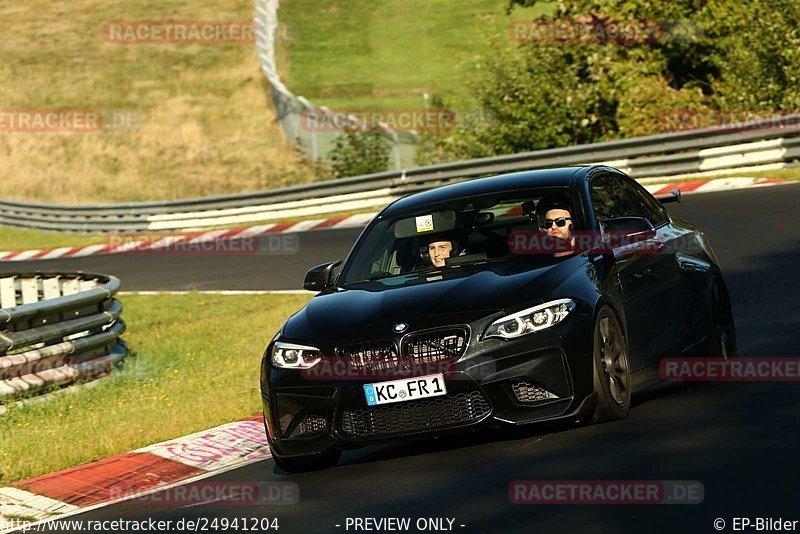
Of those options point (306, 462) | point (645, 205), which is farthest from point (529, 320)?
point (645, 205)

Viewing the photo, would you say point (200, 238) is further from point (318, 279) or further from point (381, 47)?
point (381, 47)

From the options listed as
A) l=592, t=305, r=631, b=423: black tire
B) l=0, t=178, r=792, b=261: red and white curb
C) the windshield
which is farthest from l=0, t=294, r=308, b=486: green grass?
l=0, t=178, r=792, b=261: red and white curb

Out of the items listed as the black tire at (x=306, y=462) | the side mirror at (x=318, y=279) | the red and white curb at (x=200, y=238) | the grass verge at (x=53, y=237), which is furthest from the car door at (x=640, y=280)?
the grass verge at (x=53, y=237)

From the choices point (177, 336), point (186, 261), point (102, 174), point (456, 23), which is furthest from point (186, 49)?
point (177, 336)

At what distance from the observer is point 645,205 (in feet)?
31.7

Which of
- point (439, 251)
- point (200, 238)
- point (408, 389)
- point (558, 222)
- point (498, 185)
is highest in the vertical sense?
point (498, 185)

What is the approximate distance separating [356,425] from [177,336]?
25.8 feet

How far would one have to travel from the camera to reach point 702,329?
9398 millimetres

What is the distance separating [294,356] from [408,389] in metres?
0.81

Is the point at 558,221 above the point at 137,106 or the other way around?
the other way around

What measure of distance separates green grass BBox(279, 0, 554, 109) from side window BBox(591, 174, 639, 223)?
39.0 metres

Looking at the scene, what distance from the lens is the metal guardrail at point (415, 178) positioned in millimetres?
22609

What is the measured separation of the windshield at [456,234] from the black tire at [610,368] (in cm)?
79

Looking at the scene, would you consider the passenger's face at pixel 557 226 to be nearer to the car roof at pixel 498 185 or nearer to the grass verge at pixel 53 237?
the car roof at pixel 498 185
